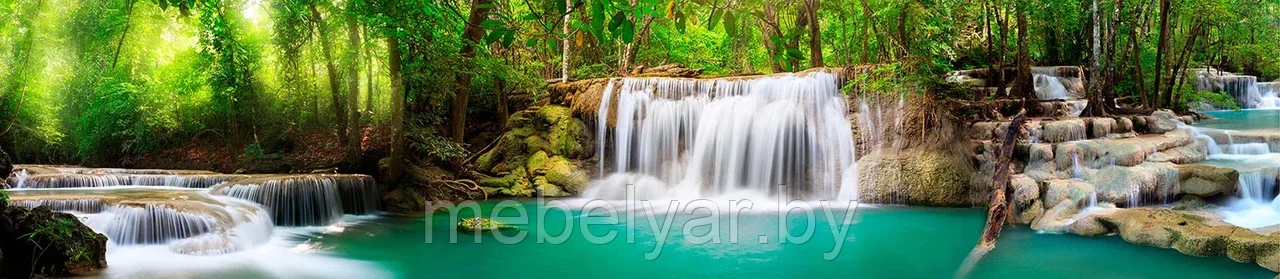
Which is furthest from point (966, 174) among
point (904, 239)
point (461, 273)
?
point (461, 273)

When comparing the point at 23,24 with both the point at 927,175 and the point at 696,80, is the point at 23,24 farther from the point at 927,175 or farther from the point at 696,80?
the point at 927,175

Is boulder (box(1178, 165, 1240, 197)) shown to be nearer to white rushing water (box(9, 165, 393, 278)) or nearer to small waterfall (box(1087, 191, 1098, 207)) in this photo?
small waterfall (box(1087, 191, 1098, 207))

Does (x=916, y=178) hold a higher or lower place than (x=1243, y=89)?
lower

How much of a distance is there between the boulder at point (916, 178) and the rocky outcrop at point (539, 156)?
15.7 ft

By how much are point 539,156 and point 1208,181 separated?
30.7 ft

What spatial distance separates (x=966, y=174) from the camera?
974 cm

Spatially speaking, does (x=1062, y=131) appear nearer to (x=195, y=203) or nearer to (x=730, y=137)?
(x=730, y=137)

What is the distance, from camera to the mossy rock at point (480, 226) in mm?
8195

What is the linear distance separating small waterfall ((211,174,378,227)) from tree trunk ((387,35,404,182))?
63cm

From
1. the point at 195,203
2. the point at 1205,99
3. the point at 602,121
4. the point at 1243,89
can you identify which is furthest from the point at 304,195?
the point at 1243,89

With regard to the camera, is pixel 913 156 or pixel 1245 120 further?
pixel 1245 120

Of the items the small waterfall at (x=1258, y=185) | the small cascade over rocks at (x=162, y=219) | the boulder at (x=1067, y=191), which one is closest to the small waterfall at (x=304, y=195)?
the small cascade over rocks at (x=162, y=219)

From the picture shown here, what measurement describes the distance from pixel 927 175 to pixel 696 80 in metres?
4.43

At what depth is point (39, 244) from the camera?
5164 mm
